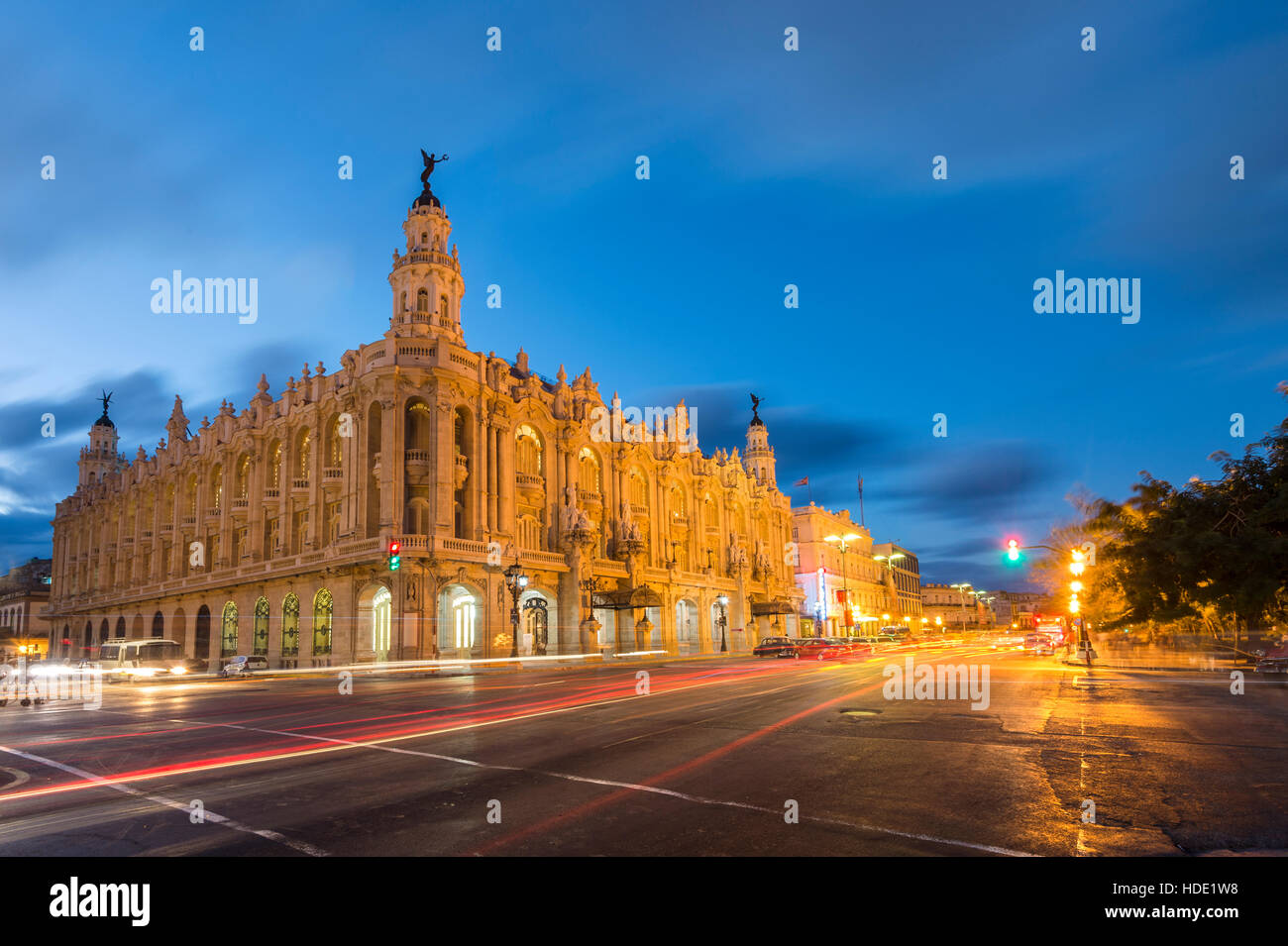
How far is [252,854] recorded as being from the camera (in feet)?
18.9

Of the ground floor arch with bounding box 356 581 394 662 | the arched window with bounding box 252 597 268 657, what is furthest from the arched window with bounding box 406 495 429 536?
the arched window with bounding box 252 597 268 657

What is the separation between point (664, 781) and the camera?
8.43 m

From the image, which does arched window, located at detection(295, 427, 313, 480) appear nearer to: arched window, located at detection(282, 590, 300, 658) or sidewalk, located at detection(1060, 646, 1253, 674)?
arched window, located at detection(282, 590, 300, 658)

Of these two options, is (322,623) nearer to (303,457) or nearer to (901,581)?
(303,457)

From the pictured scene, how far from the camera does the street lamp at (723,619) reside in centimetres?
6550

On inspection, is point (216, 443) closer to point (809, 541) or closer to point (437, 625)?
point (437, 625)

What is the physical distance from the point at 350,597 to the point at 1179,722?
123 feet

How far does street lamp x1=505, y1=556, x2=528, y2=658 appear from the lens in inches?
1497

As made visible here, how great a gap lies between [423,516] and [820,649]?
83.3 ft

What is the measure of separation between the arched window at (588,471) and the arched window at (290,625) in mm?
20282

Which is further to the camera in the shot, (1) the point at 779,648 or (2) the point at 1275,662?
(1) the point at 779,648

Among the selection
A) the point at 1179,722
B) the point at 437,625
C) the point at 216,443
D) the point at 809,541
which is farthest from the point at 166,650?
the point at 809,541

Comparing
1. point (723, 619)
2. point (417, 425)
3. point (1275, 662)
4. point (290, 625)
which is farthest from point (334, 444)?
point (1275, 662)

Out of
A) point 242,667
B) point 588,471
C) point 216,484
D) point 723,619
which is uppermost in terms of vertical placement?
point 588,471
